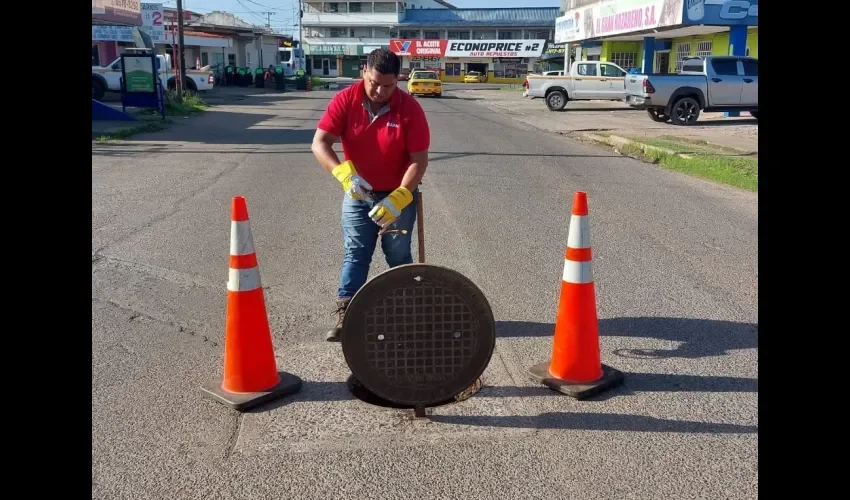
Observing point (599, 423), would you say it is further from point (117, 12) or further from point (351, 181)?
point (117, 12)

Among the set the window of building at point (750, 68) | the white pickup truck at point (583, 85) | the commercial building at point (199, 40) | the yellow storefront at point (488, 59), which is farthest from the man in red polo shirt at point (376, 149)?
the yellow storefront at point (488, 59)

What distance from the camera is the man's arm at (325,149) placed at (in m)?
4.32

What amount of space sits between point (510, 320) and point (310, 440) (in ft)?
6.77

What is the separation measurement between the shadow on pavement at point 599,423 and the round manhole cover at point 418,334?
24cm

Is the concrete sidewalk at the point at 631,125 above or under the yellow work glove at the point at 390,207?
above

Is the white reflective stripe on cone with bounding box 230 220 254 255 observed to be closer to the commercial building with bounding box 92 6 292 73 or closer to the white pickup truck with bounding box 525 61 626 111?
the white pickup truck with bounding box 525 61 626 111

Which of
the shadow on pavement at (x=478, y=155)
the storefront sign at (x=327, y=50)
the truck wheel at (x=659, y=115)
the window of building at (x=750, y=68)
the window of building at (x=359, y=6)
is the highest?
the window of building at (x=359, y=6)

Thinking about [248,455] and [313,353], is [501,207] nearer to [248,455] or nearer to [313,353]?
[313,353]

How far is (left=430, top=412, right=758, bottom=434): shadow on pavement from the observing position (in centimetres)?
362

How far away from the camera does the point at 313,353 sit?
4.57m

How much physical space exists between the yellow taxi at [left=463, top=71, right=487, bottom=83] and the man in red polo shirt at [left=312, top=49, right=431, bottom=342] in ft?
240

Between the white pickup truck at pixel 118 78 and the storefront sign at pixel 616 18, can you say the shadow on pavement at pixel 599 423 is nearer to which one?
the storefront sign at pixel 616 18

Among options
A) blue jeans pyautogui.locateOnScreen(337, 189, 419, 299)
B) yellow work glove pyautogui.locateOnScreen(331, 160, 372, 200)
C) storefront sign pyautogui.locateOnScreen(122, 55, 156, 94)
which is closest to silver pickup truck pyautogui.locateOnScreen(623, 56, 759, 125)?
storefront sign pyautogui.locateOnScreen(122, 55, 156, 94)

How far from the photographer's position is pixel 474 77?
75938 mm
